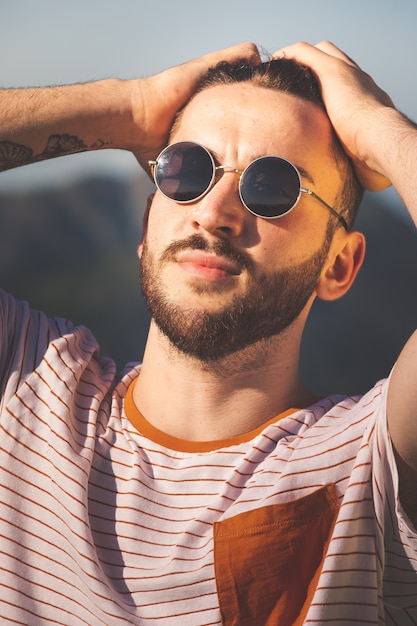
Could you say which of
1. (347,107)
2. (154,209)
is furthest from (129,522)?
(347,107)

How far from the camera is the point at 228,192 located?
2477mm

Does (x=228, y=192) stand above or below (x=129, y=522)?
above

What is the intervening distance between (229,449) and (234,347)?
34 centimetres

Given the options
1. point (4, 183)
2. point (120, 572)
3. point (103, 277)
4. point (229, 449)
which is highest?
point (4, 183)

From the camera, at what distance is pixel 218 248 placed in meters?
2.45

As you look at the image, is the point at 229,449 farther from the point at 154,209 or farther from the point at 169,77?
the point at 169,77

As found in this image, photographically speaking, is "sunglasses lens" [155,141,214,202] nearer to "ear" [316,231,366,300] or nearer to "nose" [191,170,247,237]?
"nose" [191,170,247,237]

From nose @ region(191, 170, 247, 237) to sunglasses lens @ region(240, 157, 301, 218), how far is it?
3cm

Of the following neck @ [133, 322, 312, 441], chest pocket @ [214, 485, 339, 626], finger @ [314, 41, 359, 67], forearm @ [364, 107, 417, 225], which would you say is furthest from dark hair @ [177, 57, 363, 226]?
chest pocket @ [214, 485, 339, 626]

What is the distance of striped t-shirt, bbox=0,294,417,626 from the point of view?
7.04 feet

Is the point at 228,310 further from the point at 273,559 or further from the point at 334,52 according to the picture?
the point at 334,52

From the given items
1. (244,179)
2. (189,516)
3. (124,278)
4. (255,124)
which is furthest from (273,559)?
(124,278)

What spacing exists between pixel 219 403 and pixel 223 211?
2.16ft

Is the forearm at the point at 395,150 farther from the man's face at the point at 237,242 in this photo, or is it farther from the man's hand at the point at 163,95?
the man's hand at the point at 163,95
